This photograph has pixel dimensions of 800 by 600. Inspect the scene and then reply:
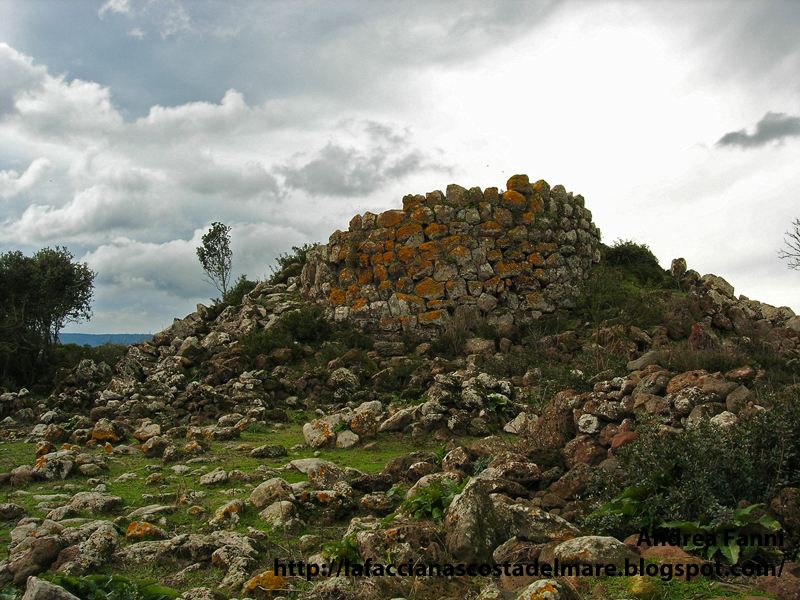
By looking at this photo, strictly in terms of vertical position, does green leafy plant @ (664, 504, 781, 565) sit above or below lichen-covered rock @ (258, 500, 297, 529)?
above

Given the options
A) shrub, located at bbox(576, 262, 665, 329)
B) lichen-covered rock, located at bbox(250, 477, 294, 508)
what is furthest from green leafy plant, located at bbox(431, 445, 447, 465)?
shrub, located at bbox(576, 262, 665, 329)

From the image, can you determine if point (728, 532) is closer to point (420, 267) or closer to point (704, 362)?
point (704, 362)

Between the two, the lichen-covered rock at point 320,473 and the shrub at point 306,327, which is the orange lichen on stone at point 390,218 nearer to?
the shrub at point 306,327

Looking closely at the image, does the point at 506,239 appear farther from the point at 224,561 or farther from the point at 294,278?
the point at 224,561

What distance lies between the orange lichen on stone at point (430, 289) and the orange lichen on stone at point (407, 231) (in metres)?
1.83

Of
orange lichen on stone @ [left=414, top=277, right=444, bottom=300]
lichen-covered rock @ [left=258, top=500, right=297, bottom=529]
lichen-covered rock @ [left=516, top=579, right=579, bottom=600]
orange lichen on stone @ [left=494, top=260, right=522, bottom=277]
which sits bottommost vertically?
lichen-covered rock @ [left=258, top=500, right=297, bottom=529]

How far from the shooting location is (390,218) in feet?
68.3

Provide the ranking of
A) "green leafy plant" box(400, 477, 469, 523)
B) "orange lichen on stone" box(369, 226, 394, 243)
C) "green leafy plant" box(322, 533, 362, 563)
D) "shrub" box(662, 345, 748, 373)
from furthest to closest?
"orange lichen on stone" box(369, 226, 394, 243) → "shrub" box(662, 345, 748, 373) → "green leafy plant" box(400, 477, 469, 523) → "green leafy plant" box(322, 533, 362, 563)

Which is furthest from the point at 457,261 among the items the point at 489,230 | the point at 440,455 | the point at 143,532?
the point at 143,532

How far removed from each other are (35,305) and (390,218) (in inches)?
538

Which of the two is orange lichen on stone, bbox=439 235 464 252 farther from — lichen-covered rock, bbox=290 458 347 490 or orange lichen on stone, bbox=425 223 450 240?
lichen-covered rock, bbox=290 458 347 490

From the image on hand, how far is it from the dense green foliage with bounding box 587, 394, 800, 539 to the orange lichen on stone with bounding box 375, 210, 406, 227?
15.7 metres

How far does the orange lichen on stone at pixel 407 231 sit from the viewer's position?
66.3ft

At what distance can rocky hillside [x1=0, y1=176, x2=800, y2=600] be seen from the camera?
204 inches
